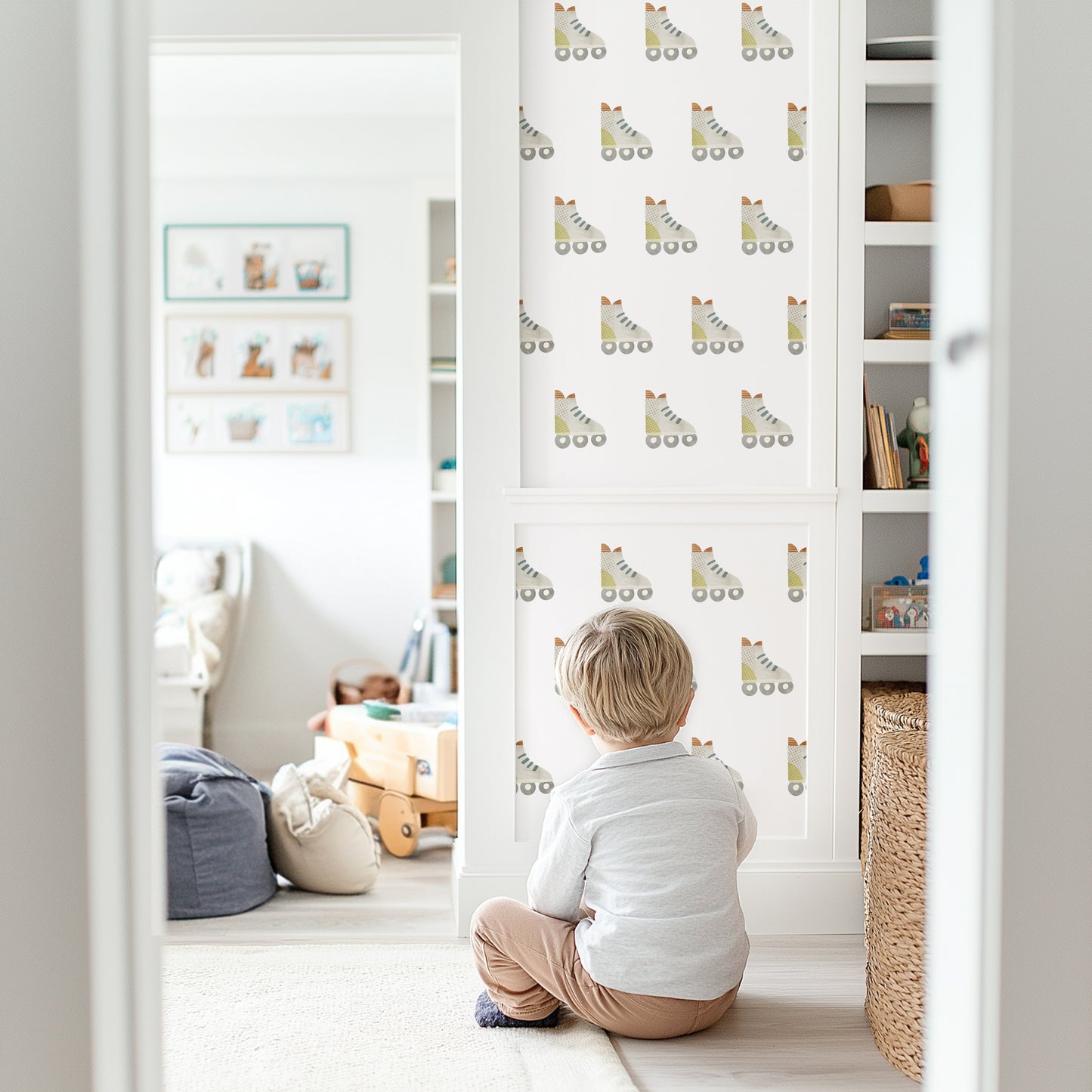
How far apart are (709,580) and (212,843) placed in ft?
4.16

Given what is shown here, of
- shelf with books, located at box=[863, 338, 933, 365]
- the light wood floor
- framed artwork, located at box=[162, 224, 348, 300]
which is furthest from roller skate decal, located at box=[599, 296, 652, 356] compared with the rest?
framed artwork, located at box=[162, 224, 348, 300]

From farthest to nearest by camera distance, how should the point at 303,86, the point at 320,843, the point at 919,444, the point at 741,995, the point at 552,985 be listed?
the point at 303,86, the point at 320,843, the point at 919,444, the point at 741,995, the point at 552,985

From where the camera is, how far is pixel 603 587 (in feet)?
7.38

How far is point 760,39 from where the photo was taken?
222 cm

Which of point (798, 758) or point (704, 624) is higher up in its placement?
point (704, 624)

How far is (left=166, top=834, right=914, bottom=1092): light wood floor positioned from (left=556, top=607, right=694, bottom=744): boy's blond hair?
1.63ft

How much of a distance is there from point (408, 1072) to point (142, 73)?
1395 mm

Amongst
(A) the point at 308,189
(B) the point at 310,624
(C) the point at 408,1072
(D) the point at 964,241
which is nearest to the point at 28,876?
(D) the point at 964,241

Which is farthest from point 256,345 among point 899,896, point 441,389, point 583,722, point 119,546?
point 119,546

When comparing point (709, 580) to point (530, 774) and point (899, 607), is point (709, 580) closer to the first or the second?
point (899, 607)

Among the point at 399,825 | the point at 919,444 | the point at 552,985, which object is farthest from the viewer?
the point at 399,825

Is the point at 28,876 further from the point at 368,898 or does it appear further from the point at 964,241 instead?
the point at 368,898

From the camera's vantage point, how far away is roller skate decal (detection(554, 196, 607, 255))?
2.23 meters

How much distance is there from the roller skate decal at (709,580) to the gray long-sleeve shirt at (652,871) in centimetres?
59
